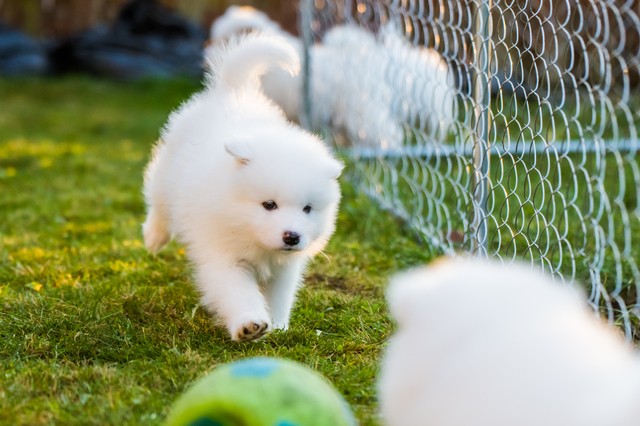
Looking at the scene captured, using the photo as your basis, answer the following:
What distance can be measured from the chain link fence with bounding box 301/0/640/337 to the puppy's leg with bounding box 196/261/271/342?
90cm

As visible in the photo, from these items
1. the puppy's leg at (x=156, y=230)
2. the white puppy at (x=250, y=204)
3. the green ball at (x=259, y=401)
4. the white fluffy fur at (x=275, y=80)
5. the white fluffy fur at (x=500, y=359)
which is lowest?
the white fluffy fur at (x=275, y=80)

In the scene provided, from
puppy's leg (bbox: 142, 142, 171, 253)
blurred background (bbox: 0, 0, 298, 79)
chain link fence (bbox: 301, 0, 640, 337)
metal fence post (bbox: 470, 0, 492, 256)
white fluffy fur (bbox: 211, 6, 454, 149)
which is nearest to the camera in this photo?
chain link fence (bbox: 301, 0, 640, 337)

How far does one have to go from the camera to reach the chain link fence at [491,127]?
300 cm

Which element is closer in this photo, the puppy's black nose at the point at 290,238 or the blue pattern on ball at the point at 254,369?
the blue pattern on ball at the point at 254,369

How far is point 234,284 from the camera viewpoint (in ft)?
10.1

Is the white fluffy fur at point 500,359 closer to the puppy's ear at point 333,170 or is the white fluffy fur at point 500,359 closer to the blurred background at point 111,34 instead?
the puppy's ear at point 333,170

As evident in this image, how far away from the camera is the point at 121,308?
326 centimetres

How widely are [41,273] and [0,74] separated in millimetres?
7591

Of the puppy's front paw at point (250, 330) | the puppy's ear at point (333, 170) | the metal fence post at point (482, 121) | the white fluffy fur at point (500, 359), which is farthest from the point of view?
the metal fence post at point (482, 121)

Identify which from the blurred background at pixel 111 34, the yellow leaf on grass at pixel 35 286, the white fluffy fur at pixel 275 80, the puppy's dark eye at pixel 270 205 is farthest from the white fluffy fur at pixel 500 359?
the blurred background at pixel 111 34

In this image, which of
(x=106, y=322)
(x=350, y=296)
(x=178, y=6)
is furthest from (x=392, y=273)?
(x=178, y=6)

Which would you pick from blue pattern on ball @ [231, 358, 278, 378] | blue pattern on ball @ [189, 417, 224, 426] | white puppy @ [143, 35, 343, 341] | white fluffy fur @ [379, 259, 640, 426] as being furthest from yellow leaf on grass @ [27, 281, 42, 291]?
white fluffy fur @ [379, 259, 640, 426]

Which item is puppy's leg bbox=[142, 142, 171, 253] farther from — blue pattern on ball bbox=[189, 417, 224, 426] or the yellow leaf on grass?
blue pattern on ball bbox=[189, 417, 224, 426]

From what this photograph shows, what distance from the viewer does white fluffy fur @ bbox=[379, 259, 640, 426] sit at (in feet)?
5.06
